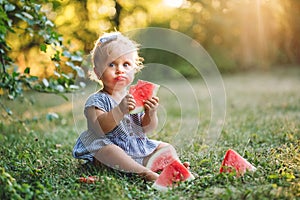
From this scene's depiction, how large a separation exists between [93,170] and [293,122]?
2.67 meters

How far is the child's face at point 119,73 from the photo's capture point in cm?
342

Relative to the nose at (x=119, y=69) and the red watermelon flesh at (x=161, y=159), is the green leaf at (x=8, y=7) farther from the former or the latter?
the red watermelon flesh at (x=161, y=159)

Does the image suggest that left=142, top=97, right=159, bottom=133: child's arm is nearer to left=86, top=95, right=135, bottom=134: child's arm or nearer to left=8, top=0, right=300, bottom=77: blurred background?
left=86, top=95, right=135, bottom=134: child's arm

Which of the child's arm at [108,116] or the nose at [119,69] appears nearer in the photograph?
the child's arm at [108,116]

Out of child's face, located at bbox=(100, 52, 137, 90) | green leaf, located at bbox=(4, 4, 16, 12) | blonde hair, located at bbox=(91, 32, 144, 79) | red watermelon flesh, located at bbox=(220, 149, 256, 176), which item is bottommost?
red watermelon flesh, located at bbox=(220, 149, 256, 176)

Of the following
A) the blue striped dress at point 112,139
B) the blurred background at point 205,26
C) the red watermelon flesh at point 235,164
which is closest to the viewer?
the red watermelon flesh at point 235,164

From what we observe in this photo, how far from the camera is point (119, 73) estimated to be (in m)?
3.42

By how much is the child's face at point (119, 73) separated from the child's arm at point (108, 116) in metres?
0.25

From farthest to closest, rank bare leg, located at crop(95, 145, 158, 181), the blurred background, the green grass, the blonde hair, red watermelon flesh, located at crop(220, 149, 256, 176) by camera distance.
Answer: the blurred background
the blonde hair
bare leg, located at crop(95, 145, 158, 181)
red watermelon flesh, located at crop(220, 149, 256, 176)
the green grass

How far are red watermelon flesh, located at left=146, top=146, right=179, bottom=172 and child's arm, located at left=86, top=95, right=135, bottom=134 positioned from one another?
0.43 metres

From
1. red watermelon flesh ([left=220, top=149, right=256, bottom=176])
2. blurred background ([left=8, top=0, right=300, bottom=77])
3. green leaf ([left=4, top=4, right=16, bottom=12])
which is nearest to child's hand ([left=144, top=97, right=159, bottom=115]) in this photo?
red watermelon flesh ([left=220, top=149, right=256, bottom=176])

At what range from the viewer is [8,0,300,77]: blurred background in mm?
12641

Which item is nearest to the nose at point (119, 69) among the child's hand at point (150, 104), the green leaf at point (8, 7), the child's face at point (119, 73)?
the child's face at point (119, 73)

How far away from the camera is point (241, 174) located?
2.85 metres
